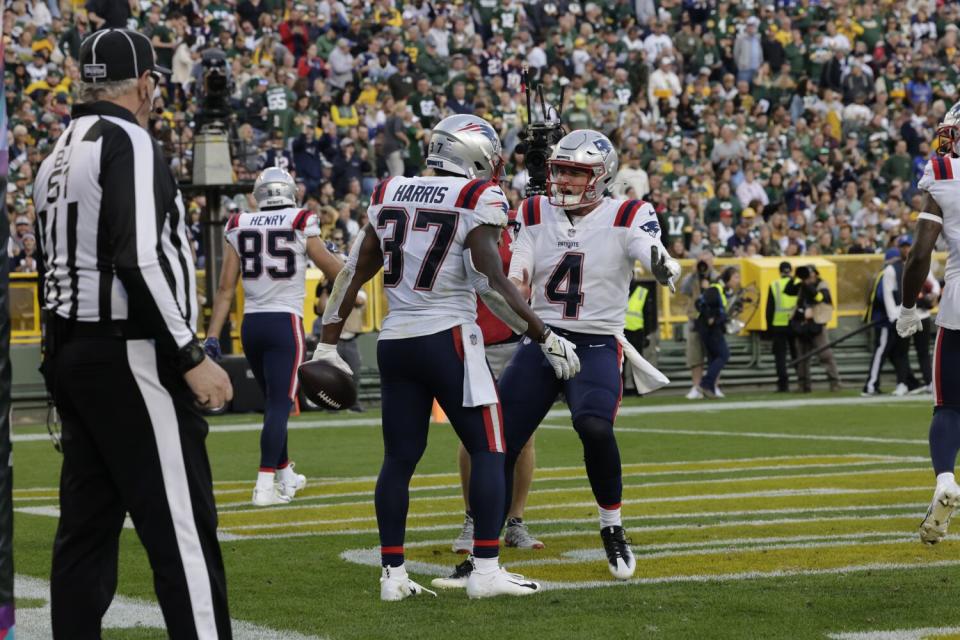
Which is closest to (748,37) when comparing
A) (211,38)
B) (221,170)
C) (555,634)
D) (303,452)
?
(211,38)

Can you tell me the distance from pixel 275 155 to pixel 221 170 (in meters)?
2.73

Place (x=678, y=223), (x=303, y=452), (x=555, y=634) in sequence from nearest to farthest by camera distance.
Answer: (x=555, y=634) < (x=303, y=452) < (x=678, y=223)

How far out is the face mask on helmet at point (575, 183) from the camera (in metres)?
6.91

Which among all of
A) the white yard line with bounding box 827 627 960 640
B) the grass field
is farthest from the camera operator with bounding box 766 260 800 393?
→ the white yard line with bounding box 827 627 960 640

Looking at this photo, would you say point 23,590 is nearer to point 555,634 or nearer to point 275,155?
point 555,634

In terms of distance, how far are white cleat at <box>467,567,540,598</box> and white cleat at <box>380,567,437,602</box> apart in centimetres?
16

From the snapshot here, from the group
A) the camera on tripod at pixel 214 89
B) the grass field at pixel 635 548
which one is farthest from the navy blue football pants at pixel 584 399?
the camera on tripod at pixel 214 89

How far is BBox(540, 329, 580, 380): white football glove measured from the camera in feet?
20.7

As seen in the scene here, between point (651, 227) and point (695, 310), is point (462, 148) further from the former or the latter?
point (695, 310)

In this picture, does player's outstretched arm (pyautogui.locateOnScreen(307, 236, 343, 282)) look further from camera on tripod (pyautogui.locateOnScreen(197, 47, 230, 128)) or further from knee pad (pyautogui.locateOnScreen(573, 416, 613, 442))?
camera on tripod (pyautogui.locateOnScreen(197, 47, 230, 128))

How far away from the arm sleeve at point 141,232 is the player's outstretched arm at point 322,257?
5.14 meters

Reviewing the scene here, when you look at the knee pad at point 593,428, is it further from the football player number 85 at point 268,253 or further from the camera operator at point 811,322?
the camera operator at point 811,322

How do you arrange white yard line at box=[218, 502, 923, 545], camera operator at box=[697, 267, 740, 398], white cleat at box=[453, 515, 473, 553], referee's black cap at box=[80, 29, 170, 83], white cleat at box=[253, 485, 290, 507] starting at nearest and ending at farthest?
referee's black cap at box=[80, 29, 170, 83], white cleat at box=[453, 515, 473, 553], white yard line at box=[218, 502, 923, 545], white cleat at box=[253, 485, 290, 507], camera operator at box=[697, 267, 740, 398]

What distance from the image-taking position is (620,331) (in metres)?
6.98
